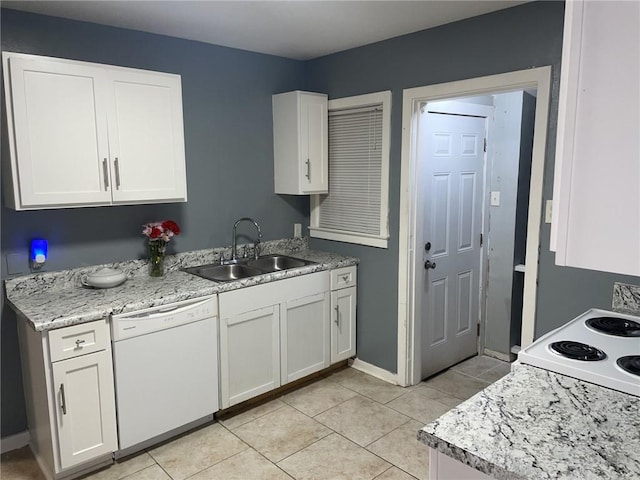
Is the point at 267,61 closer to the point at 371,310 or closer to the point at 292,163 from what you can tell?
the point at 292,163

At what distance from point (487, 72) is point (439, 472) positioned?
7.66 feet

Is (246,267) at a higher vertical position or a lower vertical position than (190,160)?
lower

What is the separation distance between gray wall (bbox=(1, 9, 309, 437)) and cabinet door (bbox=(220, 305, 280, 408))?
0.73 m

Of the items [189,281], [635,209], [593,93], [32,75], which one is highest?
[32,75]

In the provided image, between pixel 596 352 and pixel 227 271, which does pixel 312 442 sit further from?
pixel 596 352

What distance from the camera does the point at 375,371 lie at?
12.0ft

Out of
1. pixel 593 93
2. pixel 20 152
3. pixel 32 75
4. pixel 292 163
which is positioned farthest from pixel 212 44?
pixel 593 93

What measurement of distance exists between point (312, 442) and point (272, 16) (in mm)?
2469

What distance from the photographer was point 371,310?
11.9 ft

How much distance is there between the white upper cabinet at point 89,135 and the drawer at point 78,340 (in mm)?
660

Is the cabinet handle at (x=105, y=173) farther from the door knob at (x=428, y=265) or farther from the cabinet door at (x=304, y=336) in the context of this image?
the door knob at (x=428, y=265)

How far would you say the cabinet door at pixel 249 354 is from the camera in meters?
2.93

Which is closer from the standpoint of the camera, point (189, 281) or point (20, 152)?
point (20, 152)

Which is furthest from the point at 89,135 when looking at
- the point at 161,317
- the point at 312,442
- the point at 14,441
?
the point at 312,442
